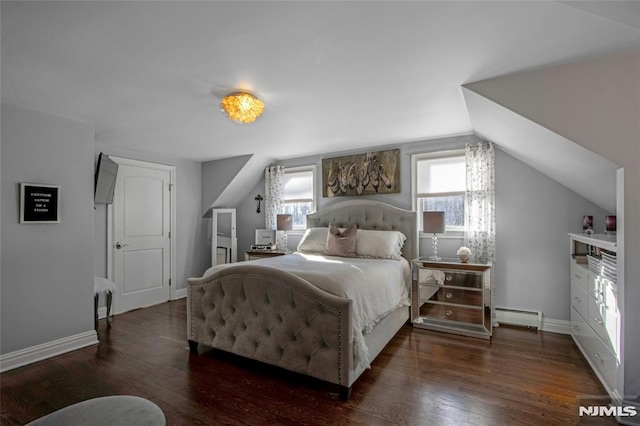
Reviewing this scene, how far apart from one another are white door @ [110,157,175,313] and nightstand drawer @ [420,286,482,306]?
4.04 meters

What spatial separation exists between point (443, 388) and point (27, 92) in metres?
4.11

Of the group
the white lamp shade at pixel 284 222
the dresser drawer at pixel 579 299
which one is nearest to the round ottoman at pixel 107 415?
the dresser drawer at pixel 579 299

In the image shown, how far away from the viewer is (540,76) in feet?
6.86

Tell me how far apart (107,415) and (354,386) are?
164 centimetres

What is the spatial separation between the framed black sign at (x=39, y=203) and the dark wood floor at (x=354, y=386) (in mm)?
1348

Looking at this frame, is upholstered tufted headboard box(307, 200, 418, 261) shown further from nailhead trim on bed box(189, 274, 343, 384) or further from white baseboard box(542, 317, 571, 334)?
nailhead trim on bed box(189, 274, 343, 384)

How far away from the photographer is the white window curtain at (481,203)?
3.56 meters

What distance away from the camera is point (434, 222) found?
139 inches

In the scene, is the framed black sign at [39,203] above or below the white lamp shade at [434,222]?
above

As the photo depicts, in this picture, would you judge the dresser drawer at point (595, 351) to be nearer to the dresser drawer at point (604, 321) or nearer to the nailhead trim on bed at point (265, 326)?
the dresser drawer at point (604, 321)

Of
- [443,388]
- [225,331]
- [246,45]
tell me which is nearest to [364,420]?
[443,388]

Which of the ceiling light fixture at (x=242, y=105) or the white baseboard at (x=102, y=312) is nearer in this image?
the ceiling light fixture at (x=242, y=105)

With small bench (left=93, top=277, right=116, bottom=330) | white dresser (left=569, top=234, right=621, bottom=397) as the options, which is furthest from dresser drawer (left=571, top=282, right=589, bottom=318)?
small bench (left=93, top=277, right=116, bottom=330)

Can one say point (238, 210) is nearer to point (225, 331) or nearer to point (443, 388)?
point (225, 331)
